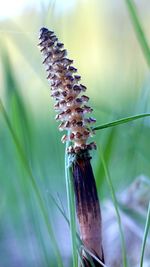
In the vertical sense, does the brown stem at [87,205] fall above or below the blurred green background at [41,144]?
below

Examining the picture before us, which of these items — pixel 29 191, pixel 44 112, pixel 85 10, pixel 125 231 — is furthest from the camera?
pixel 85 10

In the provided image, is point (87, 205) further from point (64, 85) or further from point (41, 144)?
point (41, 144)

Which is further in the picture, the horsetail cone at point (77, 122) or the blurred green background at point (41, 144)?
the blurred green background at point (41, 144)

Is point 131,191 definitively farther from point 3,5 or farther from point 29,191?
point 3,5

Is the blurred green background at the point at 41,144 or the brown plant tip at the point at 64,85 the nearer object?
the brown plant tip at the point at 64,85

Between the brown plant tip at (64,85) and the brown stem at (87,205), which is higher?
the brown plant tip at (64,85)

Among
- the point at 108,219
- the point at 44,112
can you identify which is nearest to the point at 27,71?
the point at 44,112
